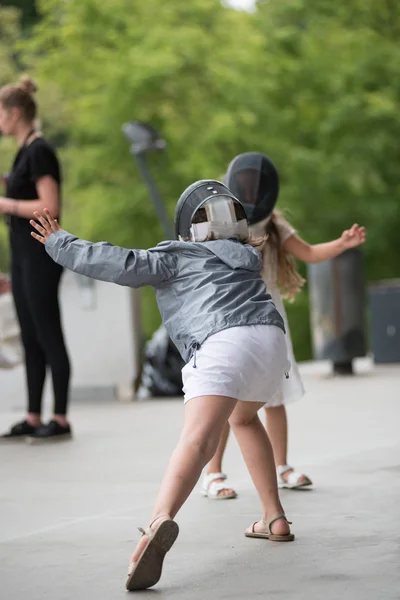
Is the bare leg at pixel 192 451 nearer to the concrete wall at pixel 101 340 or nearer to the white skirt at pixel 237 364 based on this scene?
the white skirt at pixel 237 364

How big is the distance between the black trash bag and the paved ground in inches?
115

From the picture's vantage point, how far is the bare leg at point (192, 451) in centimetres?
410

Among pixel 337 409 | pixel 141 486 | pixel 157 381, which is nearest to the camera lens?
pixel 141 486

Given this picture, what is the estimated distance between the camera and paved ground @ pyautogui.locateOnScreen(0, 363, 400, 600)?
4.02m

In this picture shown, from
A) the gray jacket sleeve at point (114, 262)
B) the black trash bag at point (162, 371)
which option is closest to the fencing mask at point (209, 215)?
the gray jacket sleeve at point (114, 262)

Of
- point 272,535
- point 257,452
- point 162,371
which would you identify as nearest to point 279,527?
point 272,535

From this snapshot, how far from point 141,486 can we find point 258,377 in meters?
2.17

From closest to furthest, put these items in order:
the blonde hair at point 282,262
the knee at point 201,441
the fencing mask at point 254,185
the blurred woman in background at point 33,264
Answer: the knee at point 201,441 → the fencing mask at point 254,185 → the blonde hair at point 282,262 → the blurred woman in background at point 33,264

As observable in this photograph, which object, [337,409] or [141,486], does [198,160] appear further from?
[141,486]

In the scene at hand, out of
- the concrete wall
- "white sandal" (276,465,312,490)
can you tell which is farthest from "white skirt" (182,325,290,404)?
the concrete wall

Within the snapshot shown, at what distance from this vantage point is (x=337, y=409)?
10.1 m

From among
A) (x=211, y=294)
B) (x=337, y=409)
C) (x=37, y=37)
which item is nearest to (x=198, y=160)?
(x=37, y=37)

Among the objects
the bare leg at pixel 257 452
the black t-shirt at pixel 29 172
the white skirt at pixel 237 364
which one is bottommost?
the bare leg at pixel 257 452

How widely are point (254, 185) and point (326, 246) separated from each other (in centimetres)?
44
